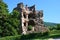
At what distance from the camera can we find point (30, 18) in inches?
2803

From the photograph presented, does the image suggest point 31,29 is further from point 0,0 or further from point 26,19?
point 0,0

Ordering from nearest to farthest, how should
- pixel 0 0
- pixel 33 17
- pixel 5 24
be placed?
pixel 5 24, pixel 0 0, pixel 33 17

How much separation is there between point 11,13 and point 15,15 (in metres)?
1.01

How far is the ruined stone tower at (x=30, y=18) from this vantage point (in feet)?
215

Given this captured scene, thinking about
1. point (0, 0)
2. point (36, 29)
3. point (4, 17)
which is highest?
point (0, 0)

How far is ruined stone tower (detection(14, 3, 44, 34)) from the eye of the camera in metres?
65.5

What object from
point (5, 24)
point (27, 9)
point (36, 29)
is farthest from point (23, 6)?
point (5, 24)

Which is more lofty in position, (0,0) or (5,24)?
(0,0)

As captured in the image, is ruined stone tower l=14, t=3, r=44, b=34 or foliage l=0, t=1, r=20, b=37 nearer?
foliage l=0, t=1, r=20, b=37

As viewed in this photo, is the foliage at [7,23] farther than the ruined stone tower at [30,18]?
No

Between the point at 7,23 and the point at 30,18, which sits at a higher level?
the point at 7,23

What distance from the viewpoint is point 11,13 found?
50.3 meters

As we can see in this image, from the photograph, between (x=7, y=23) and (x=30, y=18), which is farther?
(x=30, y=18)

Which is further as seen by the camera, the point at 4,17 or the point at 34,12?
the point at 34,12
